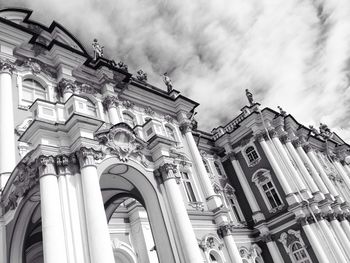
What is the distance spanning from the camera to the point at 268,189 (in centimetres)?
2891

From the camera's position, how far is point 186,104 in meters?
26.5

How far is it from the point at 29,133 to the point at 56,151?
1.03 meters

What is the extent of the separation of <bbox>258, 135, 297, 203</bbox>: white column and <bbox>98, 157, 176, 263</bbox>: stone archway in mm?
17852

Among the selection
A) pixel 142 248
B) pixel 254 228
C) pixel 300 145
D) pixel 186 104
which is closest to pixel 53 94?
pixel 142 248

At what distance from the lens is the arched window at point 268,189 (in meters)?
28.1

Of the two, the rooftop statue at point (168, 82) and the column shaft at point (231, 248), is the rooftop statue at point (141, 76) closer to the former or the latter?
the rooftop statue at point (168, 82)

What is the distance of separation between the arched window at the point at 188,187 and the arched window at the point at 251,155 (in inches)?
382

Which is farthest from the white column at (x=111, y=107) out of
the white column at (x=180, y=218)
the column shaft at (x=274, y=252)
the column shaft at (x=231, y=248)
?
the column shaft at (x=274, y=252)

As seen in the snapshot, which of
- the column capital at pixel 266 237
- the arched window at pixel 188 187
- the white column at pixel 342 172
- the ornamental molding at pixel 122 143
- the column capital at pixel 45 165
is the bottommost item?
the column capital at pixel 266 237

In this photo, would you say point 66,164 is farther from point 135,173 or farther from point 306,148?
point 306,148

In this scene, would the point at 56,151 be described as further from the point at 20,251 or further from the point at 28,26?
the point at 28,26

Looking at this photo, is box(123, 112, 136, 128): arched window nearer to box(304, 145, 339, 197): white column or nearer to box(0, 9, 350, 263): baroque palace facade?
box(0, 9, 350, 263): baroque palace facade

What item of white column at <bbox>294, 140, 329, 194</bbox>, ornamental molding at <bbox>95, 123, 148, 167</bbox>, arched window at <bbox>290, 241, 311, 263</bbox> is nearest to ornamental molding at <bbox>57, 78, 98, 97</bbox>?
ornamental molding at <bbox>95, 123, 148, 167</bbox>

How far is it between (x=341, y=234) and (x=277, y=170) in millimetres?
7386
